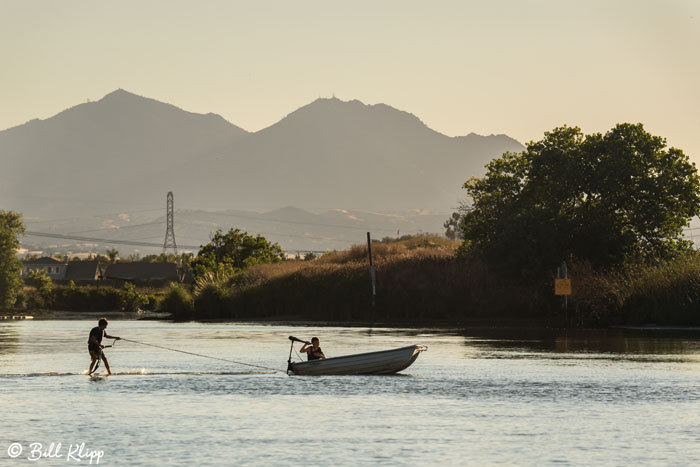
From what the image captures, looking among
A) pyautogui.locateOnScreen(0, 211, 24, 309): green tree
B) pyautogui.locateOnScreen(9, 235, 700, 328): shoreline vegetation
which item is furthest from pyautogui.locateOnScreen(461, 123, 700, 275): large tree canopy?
pyautogui.locateOnScreen(0, 211, 24, 309): green tree

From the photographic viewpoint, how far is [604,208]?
8688 cm

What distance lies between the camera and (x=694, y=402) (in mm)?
32562

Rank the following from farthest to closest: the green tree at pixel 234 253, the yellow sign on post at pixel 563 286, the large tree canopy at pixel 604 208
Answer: the green tree at pixel 234 253 < the large tree canopy at pixel 604 208 < the yellow sign on post at pixel 563 286

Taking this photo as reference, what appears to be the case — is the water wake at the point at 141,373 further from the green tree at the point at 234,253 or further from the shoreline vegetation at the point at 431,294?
the green tree at the point at 234,253

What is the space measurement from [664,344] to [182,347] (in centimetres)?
2725

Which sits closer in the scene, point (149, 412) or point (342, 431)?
point (342, 431)

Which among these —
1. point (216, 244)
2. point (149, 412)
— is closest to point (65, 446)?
point (149, 412)

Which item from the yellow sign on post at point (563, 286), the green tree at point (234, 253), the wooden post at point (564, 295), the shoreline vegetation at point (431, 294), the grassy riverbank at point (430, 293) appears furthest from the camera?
the green tree at point (234, 253)

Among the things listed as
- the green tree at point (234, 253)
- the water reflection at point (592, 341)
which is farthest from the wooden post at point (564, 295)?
the green tree at point (234, 253)

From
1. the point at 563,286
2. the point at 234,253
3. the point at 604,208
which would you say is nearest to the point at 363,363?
the point at 563,286

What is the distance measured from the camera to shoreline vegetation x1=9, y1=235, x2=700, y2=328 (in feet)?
240

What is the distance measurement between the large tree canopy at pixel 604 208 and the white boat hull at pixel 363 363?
45240 millimetres

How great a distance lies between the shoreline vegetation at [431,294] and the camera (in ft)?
240

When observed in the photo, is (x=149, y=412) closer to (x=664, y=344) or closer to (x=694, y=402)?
(x=694, y=402)
